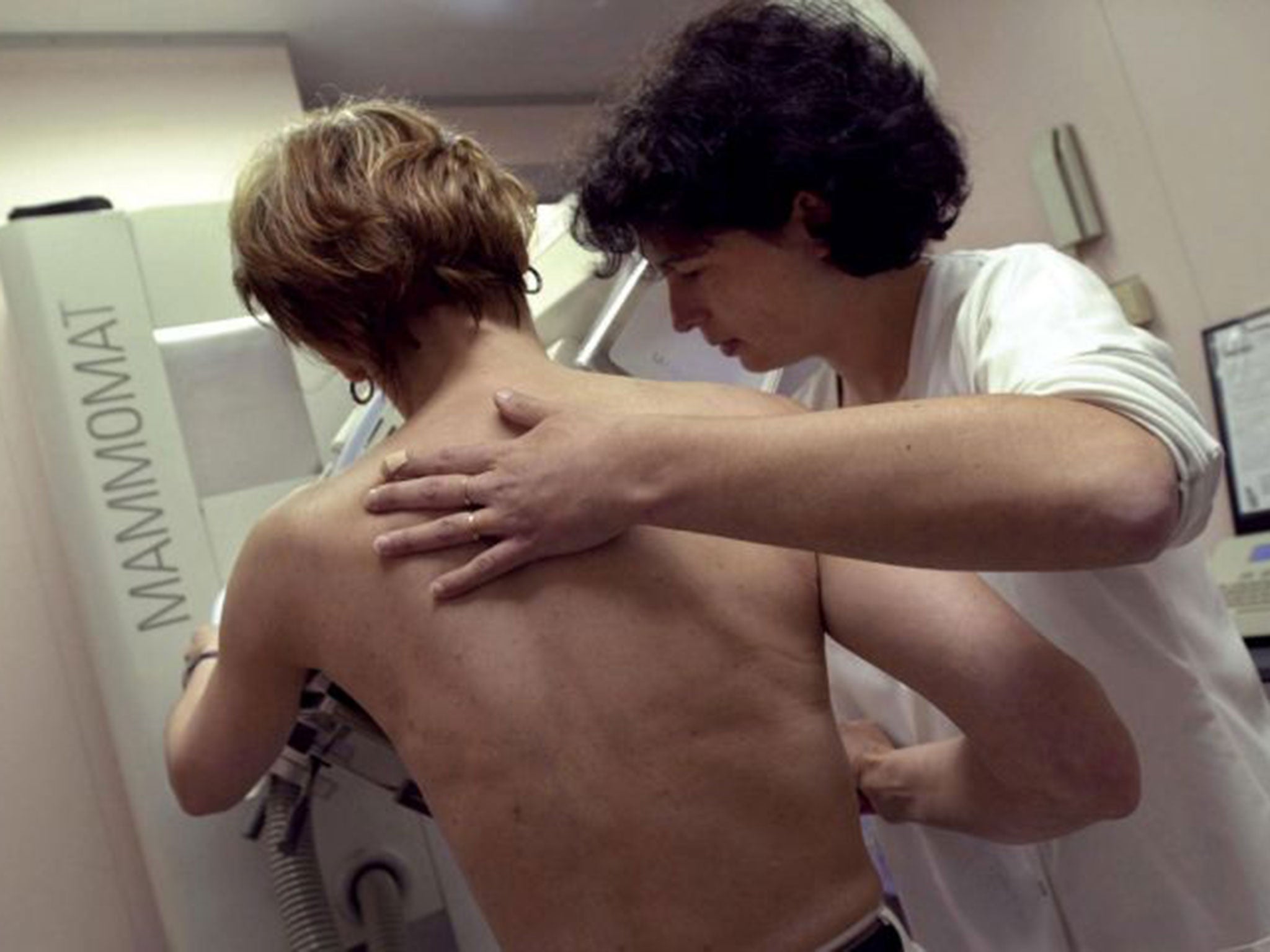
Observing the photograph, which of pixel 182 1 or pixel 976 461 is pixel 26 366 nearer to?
pixel 182 1

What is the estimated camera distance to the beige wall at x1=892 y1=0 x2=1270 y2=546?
2592 mm

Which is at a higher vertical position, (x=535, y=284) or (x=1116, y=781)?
(x=535, y=284)

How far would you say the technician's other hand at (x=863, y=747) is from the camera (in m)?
1.34

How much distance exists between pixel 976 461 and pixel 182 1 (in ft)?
6.83

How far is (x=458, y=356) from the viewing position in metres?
1.20

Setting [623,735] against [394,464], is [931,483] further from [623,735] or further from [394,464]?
[394,464]

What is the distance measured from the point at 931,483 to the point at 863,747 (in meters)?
0.57

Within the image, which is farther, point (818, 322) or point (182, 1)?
point (182, 1)

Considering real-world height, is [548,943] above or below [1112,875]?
above

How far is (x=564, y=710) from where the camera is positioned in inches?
40.5

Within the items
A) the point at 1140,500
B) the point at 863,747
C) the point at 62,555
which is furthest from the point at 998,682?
the point at 62,555

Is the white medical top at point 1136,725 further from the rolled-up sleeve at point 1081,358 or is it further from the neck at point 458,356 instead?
the neck at point 458,356

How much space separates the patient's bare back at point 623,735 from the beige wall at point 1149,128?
1810 millimetres

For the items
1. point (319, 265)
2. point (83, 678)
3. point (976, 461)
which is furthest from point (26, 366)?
point (976, 461)
